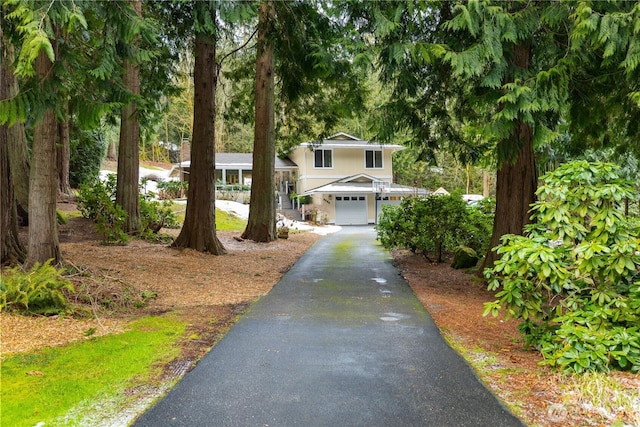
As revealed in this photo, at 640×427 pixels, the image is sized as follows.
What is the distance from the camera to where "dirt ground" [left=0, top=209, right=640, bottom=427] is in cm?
392

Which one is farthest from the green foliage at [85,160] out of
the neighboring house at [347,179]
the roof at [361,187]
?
the roof at [361,187]

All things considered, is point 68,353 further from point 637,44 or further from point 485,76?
point 637,44

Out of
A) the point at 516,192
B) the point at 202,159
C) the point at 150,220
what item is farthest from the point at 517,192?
the point at 150,220

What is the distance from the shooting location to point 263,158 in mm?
17250

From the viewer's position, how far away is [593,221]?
4.47 meters

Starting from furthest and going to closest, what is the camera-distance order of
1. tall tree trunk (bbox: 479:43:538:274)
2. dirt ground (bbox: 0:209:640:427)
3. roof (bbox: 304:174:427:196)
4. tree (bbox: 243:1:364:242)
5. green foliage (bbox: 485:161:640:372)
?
roof (bbox: 304:174:427:196) → tree (bbox: 243:1:364:242) → tall tree trunk (bbox: 479:43:538:274) → green foliage (bbox: 485:161:640:372) → dirt ground (bbox: 0:209:640:427)

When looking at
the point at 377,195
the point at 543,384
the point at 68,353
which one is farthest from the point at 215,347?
the point at 377,195

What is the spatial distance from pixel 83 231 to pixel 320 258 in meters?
7.82

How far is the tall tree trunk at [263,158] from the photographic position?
17.0 m

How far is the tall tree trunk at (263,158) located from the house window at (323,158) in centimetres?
1803

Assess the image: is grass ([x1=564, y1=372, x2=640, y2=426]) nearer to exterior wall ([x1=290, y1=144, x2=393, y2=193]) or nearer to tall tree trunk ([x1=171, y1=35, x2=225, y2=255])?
tall tree trunk ([x1=171, y1=35, x2=225, y2=255])

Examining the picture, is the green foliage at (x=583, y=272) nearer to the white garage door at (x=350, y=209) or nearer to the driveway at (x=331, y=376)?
the driveway at (x=331, y=376)

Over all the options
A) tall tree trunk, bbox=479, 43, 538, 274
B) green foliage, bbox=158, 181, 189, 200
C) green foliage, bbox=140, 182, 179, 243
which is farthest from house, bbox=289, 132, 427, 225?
tall tree trunk, bbox=479, 43, 538, 274

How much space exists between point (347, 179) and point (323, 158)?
8.67ft
